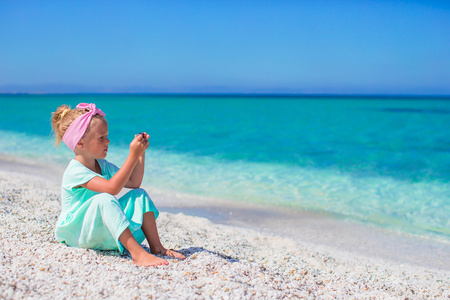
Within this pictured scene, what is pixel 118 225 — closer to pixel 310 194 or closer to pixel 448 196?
pixel 310 194

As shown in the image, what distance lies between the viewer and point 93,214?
265 centimetres

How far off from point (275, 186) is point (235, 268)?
15.6ft

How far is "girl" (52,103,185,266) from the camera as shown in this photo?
264 centimetres

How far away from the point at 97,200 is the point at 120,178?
0.22m

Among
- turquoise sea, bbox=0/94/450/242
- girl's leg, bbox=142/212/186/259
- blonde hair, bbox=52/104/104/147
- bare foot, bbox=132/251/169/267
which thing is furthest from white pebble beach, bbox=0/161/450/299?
turquoise sea, bbox=0/94/450/242

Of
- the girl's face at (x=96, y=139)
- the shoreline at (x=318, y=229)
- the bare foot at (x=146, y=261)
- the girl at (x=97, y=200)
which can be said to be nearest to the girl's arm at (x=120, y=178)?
the girl at (x=97, y=200)

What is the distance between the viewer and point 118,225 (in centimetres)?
263

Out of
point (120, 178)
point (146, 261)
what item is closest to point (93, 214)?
point (120, 178)

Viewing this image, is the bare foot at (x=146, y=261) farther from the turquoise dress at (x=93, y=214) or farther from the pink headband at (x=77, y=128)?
the pink headband at (x=77, y=128)

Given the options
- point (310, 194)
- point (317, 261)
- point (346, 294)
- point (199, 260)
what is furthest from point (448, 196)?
point (199, 260)

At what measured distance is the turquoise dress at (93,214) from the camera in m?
2.64

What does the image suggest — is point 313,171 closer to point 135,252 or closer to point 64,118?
point 135,252

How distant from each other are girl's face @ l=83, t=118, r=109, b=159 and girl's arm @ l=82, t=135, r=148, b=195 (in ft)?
0.69

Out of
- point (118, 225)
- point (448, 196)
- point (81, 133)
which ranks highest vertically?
point (81, 133)
